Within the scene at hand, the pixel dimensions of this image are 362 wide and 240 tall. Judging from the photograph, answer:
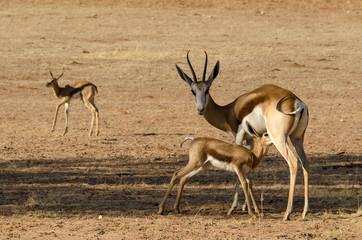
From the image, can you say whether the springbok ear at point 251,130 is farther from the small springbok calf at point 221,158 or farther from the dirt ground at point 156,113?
the dirt ground at point 156,113

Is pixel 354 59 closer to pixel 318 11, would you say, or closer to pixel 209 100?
pixel 318 11

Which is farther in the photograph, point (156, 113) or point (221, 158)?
point (156, 113)

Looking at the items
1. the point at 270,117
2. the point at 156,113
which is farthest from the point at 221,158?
the point at 156,113

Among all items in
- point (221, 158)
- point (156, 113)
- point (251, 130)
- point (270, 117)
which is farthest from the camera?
point (156, 113)

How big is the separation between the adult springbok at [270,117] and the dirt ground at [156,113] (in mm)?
586

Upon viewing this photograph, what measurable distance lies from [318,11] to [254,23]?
17.7ft

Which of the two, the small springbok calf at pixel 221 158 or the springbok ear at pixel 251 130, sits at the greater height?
the springbok ear at pixel 251 130

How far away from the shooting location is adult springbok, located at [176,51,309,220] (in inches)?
264

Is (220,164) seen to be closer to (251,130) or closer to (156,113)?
(251,130)

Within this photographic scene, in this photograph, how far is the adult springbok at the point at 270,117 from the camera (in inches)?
264

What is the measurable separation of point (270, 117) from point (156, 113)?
802cm

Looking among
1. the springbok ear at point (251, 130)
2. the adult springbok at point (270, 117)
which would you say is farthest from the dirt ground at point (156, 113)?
the springbok ear at point (251, 130)

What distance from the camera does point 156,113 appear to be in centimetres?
1474

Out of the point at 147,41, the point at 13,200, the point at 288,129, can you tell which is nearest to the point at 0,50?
the point at 147,41
